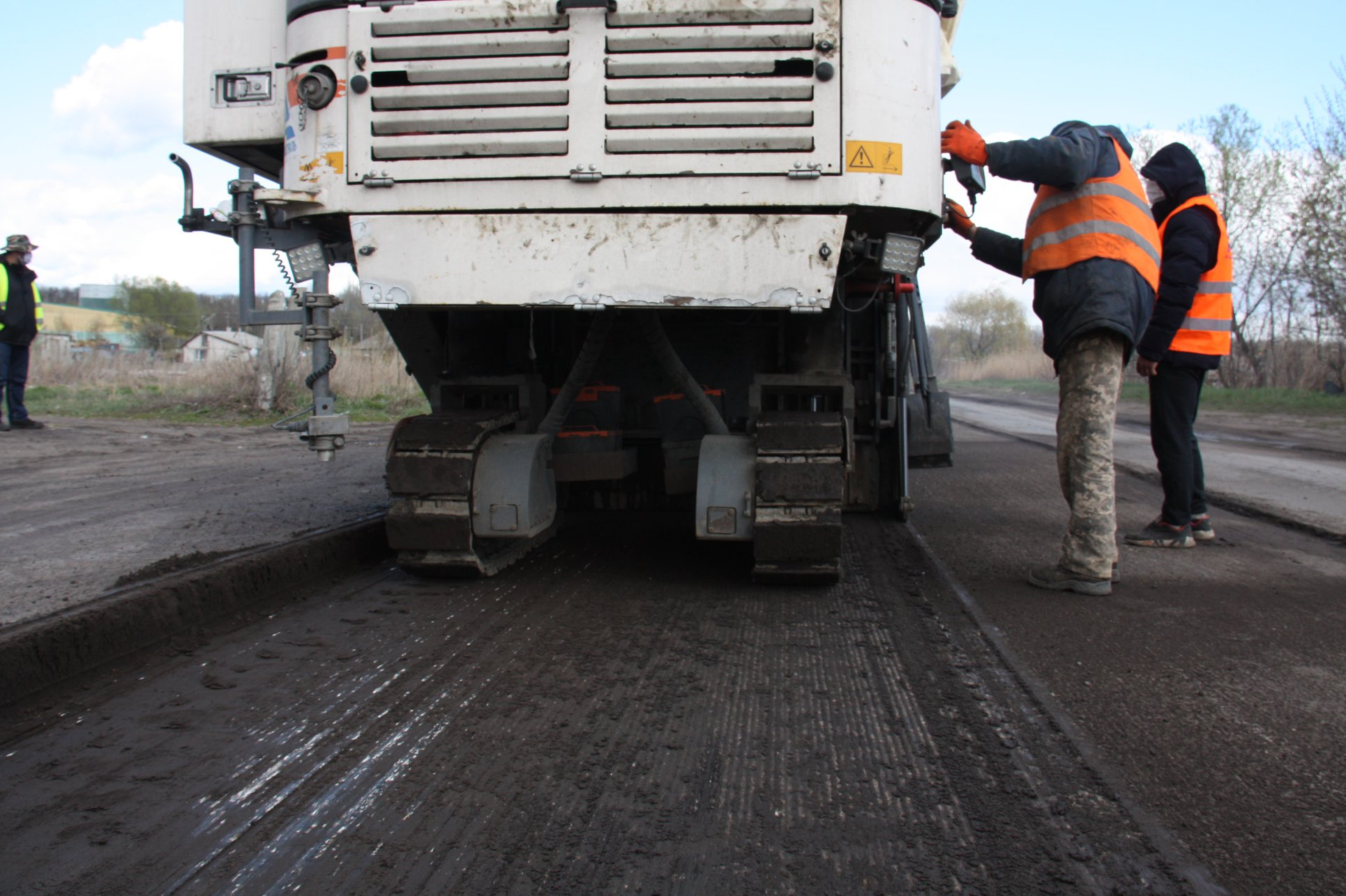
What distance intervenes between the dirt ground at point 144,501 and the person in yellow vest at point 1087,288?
3.61 meters

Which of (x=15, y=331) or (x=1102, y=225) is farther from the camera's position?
(x=15, y=331)

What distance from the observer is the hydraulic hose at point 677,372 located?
4.12 m

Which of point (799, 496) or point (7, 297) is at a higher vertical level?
point (7, 297)

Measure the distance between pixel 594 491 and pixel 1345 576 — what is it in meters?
3.74

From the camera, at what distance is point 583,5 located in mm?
3576

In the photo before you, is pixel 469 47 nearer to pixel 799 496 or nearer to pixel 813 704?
pixel 799 496

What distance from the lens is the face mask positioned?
5.05m

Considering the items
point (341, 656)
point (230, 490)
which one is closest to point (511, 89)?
point (341, 656)

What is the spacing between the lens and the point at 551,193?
3.66m

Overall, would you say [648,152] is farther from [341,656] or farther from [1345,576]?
[1345,576]

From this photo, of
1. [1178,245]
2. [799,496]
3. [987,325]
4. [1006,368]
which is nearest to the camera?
[799,496]

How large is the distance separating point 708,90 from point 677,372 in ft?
4.04

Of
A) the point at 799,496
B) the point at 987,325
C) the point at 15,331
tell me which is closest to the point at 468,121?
the point at 799,496

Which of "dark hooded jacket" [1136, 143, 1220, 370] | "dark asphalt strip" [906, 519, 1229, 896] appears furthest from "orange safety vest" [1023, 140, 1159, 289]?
"dark asphalt strip" [906, 519, 1229, 896]
